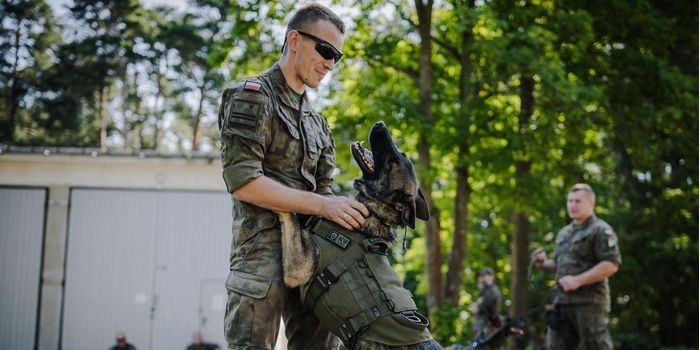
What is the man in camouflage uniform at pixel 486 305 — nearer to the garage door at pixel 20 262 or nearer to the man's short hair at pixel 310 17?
the garage door at pixel 20 262

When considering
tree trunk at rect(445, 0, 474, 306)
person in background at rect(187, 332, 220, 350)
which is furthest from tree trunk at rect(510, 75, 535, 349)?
person in background at rect(187, 332, 220, 350)

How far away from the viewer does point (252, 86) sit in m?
3.19

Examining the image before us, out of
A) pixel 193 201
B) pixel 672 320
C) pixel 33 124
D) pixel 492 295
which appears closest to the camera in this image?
pixel 492 295

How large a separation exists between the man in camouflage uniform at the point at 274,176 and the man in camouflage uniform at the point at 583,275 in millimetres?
4914

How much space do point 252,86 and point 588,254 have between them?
18.3 feet

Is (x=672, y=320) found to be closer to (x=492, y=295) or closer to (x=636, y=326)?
(x=636, y=326)

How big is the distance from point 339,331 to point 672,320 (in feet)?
80.4

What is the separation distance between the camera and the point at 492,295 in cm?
1261

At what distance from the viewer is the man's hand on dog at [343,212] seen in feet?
10.4

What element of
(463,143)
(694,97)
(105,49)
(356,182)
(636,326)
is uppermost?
(105,49)

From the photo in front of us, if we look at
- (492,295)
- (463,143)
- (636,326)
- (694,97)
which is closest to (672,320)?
(636,326)

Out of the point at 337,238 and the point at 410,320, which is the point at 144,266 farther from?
the point at 410,320

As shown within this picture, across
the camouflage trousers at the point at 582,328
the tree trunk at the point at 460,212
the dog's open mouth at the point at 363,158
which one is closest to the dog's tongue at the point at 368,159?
the dog's open mouth at the point at 363,158

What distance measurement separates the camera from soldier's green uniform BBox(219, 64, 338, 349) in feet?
10.1
